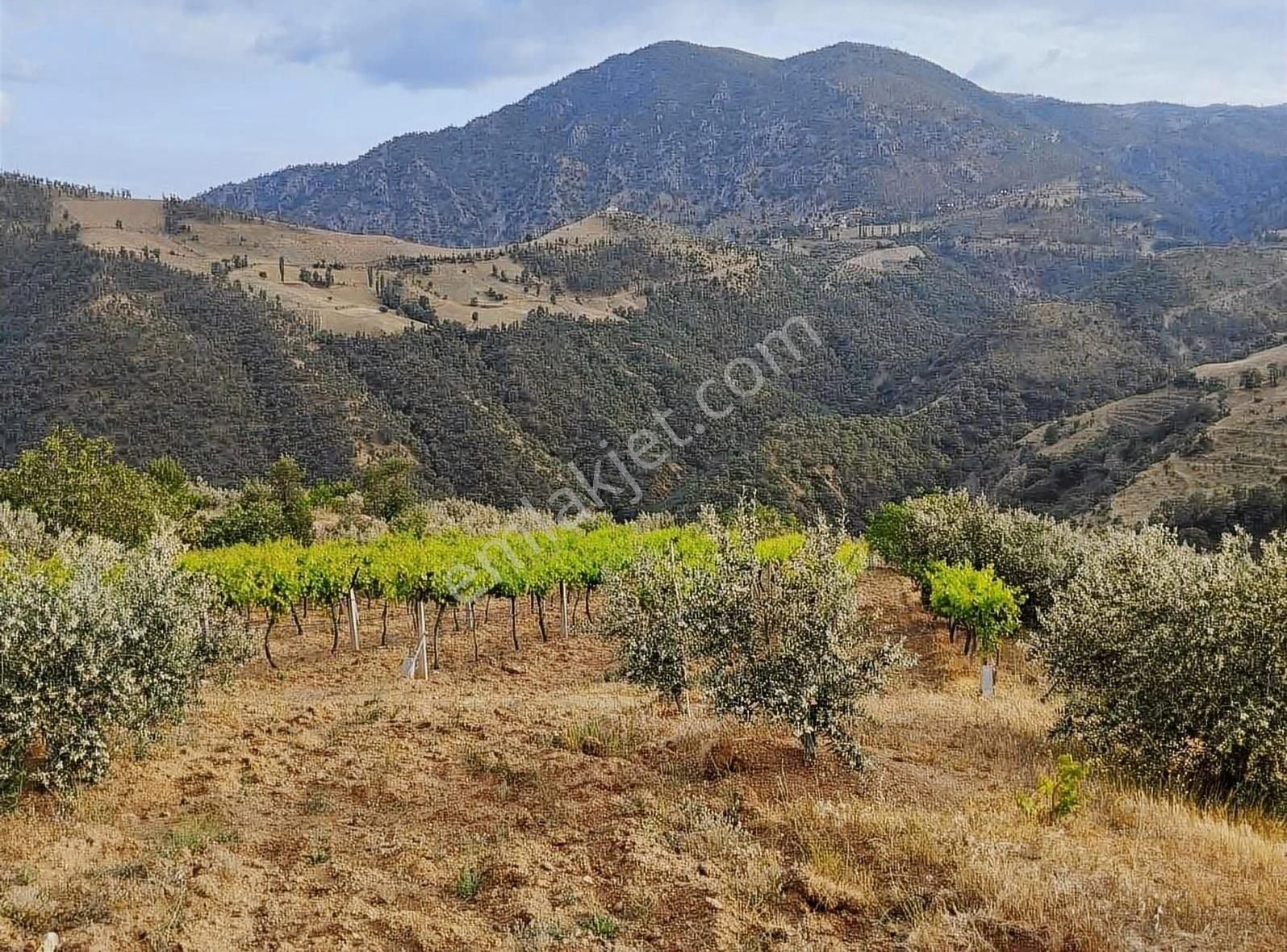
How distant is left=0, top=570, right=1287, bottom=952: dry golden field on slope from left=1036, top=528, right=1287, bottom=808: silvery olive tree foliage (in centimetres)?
68

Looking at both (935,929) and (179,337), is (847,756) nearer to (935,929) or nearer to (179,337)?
(935,929)

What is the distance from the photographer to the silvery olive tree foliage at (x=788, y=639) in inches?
394

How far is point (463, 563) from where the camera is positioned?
20844mm

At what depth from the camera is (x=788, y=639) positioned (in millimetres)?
10195

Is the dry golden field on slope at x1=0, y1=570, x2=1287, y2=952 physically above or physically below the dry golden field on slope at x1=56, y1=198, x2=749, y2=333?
below

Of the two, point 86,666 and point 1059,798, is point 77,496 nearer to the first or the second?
point 86,666

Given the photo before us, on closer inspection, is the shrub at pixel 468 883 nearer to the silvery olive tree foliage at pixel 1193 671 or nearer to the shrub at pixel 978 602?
the silvery olive tree foliage at pixel 1193 671

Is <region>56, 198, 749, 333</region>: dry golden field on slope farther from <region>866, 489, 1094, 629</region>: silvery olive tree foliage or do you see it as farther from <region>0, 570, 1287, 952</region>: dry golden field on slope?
<region>0, 570, 1287, 952</region>: dry golden field on slope

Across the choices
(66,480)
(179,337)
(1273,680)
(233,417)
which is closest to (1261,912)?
(1273,680)

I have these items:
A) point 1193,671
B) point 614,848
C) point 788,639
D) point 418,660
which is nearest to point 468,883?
point 614,848

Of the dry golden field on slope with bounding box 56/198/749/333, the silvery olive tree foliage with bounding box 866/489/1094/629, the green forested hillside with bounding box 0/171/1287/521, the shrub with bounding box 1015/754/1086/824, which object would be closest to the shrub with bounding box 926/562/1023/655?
the silvery olive tree foliage with bounding box 866/489/1094/629

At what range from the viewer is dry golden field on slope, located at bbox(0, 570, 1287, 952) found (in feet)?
22.9

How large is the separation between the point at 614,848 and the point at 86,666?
637 cm

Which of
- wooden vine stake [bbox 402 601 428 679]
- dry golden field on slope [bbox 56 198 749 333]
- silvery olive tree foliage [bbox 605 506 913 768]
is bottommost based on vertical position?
wooden vine stake [bbox 402 601 428 679]
